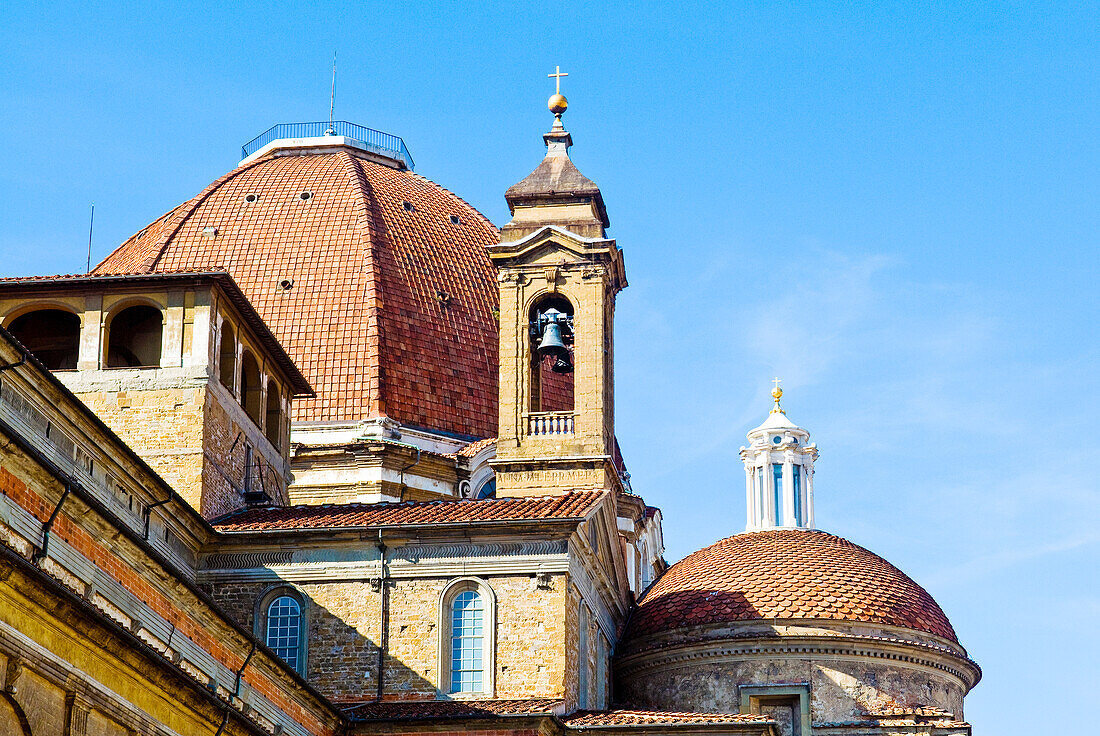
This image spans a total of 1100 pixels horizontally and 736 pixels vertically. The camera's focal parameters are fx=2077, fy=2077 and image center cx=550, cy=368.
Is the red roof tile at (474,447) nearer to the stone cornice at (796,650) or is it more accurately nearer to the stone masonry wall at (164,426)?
the stone cornice at (796,650)

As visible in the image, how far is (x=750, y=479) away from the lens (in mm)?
50906

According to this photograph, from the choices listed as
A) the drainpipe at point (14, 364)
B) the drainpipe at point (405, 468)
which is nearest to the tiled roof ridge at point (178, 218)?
the drainpipe at point (405, 468)

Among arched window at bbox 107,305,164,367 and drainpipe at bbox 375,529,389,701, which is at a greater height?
arched window at bbox 107,305,164,367

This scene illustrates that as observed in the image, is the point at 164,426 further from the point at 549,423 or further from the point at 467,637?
the point at 549,423

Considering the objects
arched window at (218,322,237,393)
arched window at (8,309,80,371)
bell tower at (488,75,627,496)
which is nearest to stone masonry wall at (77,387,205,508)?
arched window at (218,322,237,393)

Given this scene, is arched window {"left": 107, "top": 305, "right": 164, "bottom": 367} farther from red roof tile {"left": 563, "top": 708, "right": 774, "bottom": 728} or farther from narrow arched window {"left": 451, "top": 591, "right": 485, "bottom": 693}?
red roof tile {"left": 563, "top": 708, "right": 774, "bottom": 728}

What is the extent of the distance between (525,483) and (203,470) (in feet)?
23.4

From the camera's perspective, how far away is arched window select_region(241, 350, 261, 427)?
4266 centimetres

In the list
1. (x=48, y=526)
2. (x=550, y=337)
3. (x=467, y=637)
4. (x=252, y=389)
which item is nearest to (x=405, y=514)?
(x=467, y=637)

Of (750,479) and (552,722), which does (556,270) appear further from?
(552,722)

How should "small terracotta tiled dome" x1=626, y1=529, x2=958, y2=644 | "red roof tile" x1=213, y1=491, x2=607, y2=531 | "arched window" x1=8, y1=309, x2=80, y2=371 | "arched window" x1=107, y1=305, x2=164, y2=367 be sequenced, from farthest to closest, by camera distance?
"small terracotta tiled dome" x1=626, y1=529, x2=958, y2=644 < "arched window" x1=8, y1=309, x2=80, y2=371 < "arched window" x1=107, y1=305, x2=164, y2=367 < "red roof tile" x1=213, y1=491, x2=607, y2=531

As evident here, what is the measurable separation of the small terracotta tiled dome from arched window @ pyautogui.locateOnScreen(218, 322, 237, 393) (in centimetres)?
1025

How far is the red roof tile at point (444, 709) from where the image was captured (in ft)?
114

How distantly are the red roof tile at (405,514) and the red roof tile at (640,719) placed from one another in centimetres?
355
